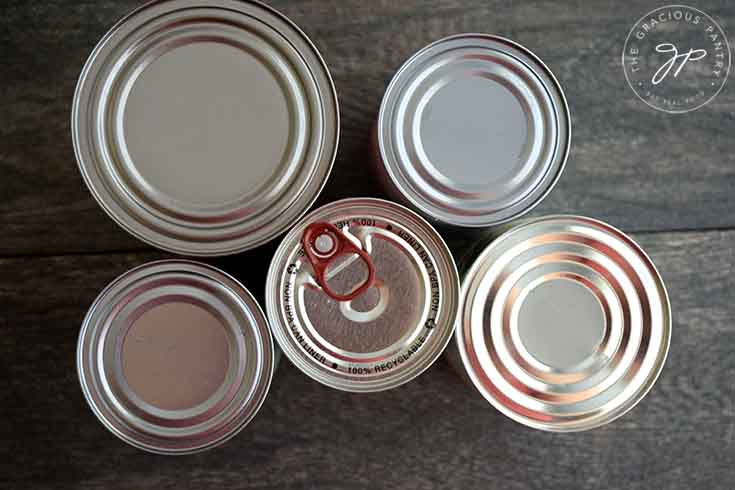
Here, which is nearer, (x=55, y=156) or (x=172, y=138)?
(x=172, y=138)

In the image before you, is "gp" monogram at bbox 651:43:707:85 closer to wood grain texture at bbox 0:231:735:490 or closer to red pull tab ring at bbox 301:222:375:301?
wood grain texture at bbox 0:231:735:490

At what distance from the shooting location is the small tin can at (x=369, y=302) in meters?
0.55

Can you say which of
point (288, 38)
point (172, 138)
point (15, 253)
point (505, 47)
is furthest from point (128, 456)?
point (505, 47)

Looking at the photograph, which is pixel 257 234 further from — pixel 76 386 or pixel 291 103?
pixel 76 386

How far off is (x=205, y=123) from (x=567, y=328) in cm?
39

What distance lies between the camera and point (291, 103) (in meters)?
0.56

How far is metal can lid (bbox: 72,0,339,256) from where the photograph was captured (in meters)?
0.55

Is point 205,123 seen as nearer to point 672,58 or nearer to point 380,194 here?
point 380,194

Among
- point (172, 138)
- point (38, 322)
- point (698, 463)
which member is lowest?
point (698, 463)

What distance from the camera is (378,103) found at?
2.28ft

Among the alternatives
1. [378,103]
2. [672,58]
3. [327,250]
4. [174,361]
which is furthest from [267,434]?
[672,58]

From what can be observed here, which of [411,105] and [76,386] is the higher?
[411,105]

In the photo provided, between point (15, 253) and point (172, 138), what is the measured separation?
0.28 meters

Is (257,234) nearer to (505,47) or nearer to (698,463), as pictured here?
(505,47)
